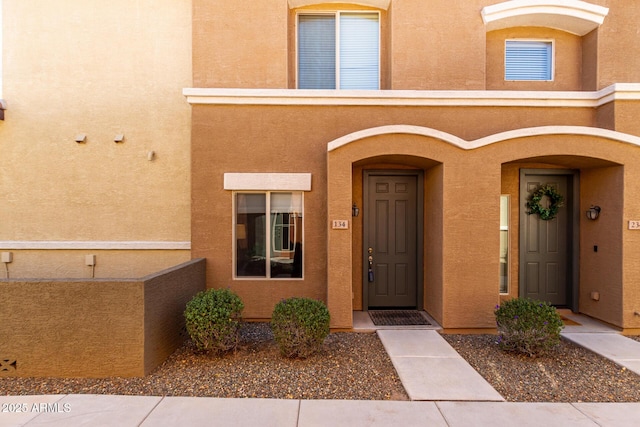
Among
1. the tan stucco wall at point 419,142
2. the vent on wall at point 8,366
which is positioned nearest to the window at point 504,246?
the tan stucco wall at point 419,142

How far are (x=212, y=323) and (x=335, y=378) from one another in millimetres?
1897

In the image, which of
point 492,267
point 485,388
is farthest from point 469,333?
point 485,388

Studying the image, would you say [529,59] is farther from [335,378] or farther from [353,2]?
[335,378]

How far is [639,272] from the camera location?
6289mm

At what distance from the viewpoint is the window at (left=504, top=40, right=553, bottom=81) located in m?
8.18

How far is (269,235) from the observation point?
23.4 ft

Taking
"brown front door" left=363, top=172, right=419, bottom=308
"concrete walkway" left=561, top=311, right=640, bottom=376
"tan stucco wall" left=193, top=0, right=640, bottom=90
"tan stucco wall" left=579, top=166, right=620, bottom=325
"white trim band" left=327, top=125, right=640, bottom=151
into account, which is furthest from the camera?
"brown front door" left=363, top=172, right=419, bottom=308

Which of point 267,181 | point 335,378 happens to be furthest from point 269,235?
point 335,378

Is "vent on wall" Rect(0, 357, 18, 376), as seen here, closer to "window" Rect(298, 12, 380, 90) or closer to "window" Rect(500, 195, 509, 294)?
"window" Rect(298, 12, 380, 90)

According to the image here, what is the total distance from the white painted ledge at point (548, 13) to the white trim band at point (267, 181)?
5289 millimetres

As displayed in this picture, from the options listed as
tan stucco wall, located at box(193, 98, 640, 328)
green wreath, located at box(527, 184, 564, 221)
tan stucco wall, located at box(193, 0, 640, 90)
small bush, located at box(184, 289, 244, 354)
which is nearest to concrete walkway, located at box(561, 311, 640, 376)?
tan stucco wall, located at box(193, 98, 640, 328)

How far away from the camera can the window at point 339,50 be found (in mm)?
8008

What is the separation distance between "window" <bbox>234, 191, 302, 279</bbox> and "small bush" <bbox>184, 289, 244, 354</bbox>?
178 centimetres

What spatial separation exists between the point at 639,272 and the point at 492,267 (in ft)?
8.51
